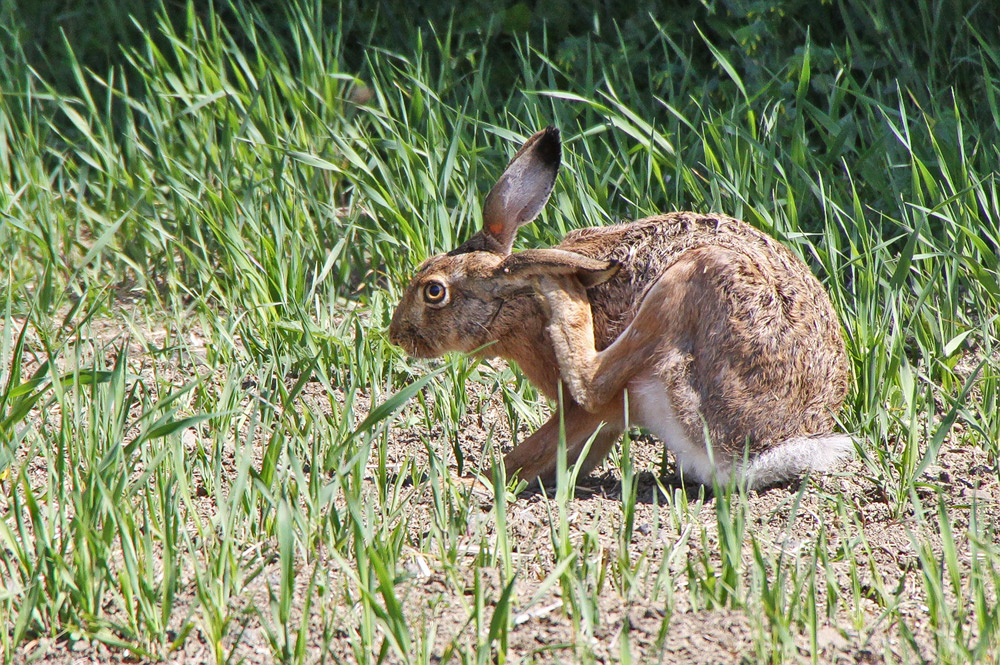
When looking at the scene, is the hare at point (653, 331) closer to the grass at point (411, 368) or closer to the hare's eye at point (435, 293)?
the hare's eye at point (435, 293)

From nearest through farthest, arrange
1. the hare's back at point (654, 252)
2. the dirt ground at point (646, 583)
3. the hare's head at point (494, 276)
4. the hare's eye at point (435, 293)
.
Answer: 1. the dirt ground at point (646, 583)
2. the hare's back at point (654, 252)
3. the hare's head at point (494, 276)
4. the hare's eye at point (435, 293)

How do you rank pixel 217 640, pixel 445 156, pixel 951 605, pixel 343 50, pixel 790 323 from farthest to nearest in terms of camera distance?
1. pixel 343 50
2. pixel 445 156
3. pixel 790 323
4. pixel 951 605
5. pixel 217 640

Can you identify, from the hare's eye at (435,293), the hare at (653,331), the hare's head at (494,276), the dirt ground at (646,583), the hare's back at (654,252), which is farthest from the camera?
the hare's eye at (435,293)

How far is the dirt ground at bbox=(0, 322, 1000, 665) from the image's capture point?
294 centimetres

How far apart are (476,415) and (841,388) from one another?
137cm

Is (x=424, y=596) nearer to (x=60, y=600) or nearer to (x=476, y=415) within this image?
(x=60, y=600)

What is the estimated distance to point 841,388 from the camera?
3.89m

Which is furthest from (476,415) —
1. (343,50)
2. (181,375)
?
(343,50)

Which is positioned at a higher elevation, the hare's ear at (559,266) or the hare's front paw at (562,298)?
the hare's ear at (559,266)

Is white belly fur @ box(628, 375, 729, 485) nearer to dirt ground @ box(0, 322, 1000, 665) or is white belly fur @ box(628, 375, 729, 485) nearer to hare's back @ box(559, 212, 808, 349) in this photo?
dirt ground @ box(0, 322, 1000, 665)

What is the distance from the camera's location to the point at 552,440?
Result: 4.02m

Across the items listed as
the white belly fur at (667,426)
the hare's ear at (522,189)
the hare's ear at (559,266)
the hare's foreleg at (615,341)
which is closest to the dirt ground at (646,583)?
the white belly fur at (667,426)

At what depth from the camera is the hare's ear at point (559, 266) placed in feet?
12.7

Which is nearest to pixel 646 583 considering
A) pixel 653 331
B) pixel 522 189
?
pixel 653 331
